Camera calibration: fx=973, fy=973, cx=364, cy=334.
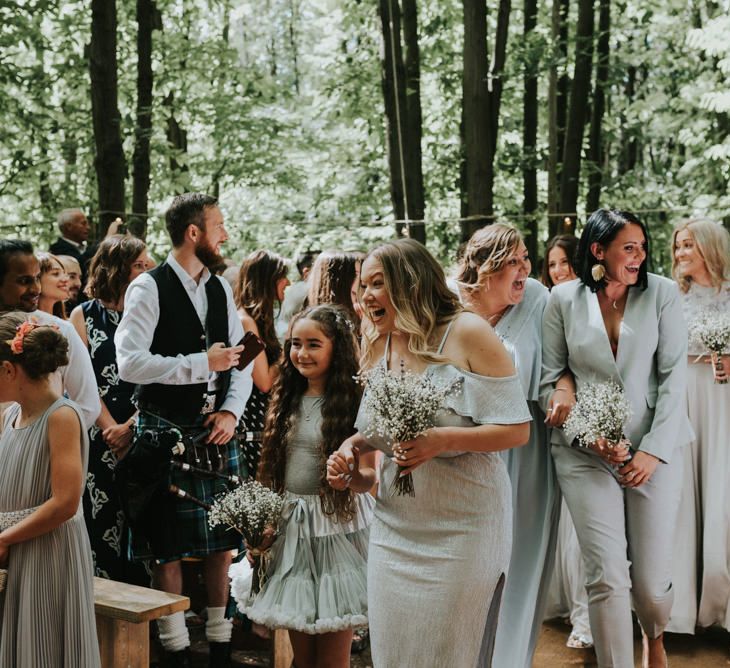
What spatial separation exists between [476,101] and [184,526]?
23.4ft

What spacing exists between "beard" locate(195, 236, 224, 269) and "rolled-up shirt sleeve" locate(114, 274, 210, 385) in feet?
0.96

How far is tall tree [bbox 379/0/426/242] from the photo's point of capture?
1255cm

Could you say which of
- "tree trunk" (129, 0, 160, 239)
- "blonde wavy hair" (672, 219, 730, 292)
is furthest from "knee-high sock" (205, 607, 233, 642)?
"tree trunk" (129, 0, 160, 239)

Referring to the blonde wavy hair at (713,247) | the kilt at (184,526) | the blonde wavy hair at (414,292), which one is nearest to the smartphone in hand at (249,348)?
the kilt at (184,526)

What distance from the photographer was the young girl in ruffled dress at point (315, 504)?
4148 millimetres

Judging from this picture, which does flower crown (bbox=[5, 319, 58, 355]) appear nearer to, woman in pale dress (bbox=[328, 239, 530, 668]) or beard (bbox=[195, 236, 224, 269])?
woman in pale dress (bbox=[328, 239, 530, 668])

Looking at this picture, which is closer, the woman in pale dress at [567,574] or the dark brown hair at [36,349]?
the dark brown hair at [36,349]

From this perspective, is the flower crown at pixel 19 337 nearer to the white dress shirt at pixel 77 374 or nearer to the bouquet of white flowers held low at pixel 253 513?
the white dress shirt at pixel 77 374

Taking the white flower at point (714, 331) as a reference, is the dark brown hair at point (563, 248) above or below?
above

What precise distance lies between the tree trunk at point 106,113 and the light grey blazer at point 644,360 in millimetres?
6493

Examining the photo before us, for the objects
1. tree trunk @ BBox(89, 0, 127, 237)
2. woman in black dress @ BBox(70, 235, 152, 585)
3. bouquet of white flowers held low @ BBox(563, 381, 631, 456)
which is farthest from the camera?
tree trunk @ BBox(89, 0, 127, 237)

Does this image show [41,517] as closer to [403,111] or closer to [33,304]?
[33,304]

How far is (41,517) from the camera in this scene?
373 cm

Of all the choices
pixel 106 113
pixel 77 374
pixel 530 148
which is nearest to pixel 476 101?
pixel 106 113
